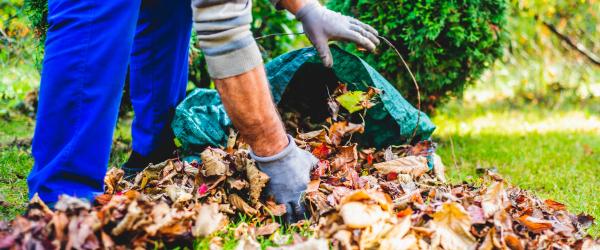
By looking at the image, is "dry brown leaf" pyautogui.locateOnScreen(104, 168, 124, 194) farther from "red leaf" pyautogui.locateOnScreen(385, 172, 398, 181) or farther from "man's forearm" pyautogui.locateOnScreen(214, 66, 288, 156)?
"red leaf" pyautogui.locateOnScreen(385, 172, 398, 181)

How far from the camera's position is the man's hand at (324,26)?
1.93 meters

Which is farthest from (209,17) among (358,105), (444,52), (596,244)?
(444,52)

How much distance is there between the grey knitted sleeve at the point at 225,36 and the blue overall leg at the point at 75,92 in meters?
→ 0.21

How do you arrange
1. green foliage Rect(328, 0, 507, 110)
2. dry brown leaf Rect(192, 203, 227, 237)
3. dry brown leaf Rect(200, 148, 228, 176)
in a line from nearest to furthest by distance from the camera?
dry brown leaf Rect(192, 203, 227, 237)
dry brown leaf Rect(200, 148, 228, 176)
green foliage Rect(328, 0, 507, 110)

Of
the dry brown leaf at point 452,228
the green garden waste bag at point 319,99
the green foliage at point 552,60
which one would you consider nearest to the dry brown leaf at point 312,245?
the dry brown leaf at point 452,228

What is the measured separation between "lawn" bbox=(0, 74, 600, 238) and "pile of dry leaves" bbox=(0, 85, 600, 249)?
19 cm

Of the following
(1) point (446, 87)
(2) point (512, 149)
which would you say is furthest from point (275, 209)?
(2) point (512, 149)

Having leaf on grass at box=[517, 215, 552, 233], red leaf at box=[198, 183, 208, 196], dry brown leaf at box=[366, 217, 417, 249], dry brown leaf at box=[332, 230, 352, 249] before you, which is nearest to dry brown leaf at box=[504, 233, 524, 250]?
leaf on grass at box=[517, 215, 552, 233]

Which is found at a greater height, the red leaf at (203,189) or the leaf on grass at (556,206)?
the red leaf at (203,189)

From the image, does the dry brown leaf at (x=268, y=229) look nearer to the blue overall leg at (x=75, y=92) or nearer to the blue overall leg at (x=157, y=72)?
the blue overall leg at (x=75, y=92)

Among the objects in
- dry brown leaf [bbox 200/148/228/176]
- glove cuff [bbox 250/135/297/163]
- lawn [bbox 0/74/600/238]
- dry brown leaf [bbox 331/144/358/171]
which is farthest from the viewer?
lawn [bbox 0/74/600/238]

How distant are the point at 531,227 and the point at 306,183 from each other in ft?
2.15

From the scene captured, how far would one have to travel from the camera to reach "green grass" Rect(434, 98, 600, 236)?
2605 millimetres

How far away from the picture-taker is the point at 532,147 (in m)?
3.39
